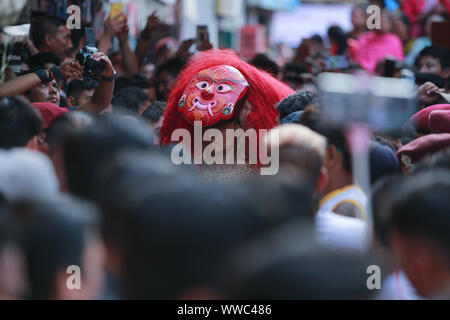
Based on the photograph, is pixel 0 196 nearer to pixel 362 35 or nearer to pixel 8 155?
pixel 8 155

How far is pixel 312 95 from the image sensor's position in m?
3.13

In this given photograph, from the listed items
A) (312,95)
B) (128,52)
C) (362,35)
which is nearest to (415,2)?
(362,35)

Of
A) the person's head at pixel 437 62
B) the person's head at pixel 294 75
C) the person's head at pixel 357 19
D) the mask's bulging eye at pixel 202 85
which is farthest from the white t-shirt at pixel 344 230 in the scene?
the person's head at pixel 357 19

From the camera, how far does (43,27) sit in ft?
13.4

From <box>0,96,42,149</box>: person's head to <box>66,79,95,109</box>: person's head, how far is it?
2064 millimetres

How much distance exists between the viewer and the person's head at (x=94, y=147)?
167 cm

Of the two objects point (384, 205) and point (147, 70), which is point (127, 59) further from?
point (384, 205)

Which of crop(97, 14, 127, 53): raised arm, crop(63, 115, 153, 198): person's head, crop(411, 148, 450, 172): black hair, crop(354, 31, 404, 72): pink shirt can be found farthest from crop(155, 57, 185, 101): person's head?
crop(63, 115, 153, 198): person's head

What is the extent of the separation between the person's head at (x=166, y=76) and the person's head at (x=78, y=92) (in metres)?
0.81

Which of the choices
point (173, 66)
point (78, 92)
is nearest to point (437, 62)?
point (173, 66)

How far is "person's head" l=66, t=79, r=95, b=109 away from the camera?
4098mm

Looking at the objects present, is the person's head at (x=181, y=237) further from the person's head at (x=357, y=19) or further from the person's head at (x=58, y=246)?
the person's head at (x=357, y=19)

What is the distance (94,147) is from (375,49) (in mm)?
4821
